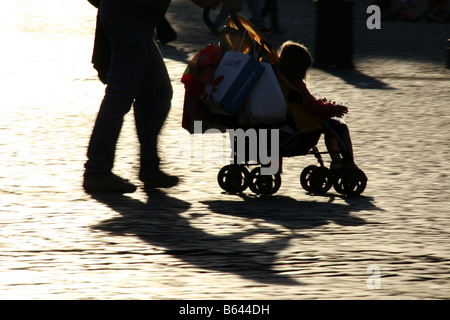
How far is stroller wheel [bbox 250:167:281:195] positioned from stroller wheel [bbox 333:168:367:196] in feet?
1.27

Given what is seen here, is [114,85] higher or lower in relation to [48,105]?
higher

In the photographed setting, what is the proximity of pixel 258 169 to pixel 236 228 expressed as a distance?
968mm

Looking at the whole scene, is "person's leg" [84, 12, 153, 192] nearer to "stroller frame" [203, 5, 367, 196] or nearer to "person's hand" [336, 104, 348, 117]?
"stroller frame" [203, 5, 367, 196]

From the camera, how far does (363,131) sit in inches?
350

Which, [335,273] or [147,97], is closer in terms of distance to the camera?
[335,273]

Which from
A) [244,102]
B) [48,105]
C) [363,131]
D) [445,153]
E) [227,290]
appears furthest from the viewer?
[48,105]

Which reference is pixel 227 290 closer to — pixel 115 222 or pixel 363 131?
pixel 115 222

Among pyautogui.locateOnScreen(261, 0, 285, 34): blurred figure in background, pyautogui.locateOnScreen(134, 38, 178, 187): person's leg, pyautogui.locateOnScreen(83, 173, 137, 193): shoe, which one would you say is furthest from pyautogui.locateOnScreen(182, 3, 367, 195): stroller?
pyautogui.locateOnScreen(261, 0, 285, 34): blurred figure in background

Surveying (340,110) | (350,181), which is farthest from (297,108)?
(350,181)

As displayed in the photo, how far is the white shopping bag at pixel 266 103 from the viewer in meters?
6.27

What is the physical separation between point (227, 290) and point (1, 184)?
2714 millimetres

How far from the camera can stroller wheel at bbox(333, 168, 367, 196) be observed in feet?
21.4

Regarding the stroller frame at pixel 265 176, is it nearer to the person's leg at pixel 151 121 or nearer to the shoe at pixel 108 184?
the person's leg at pixel 151 121

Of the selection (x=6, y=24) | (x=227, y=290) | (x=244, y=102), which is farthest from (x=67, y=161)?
(x=6, y=24)
